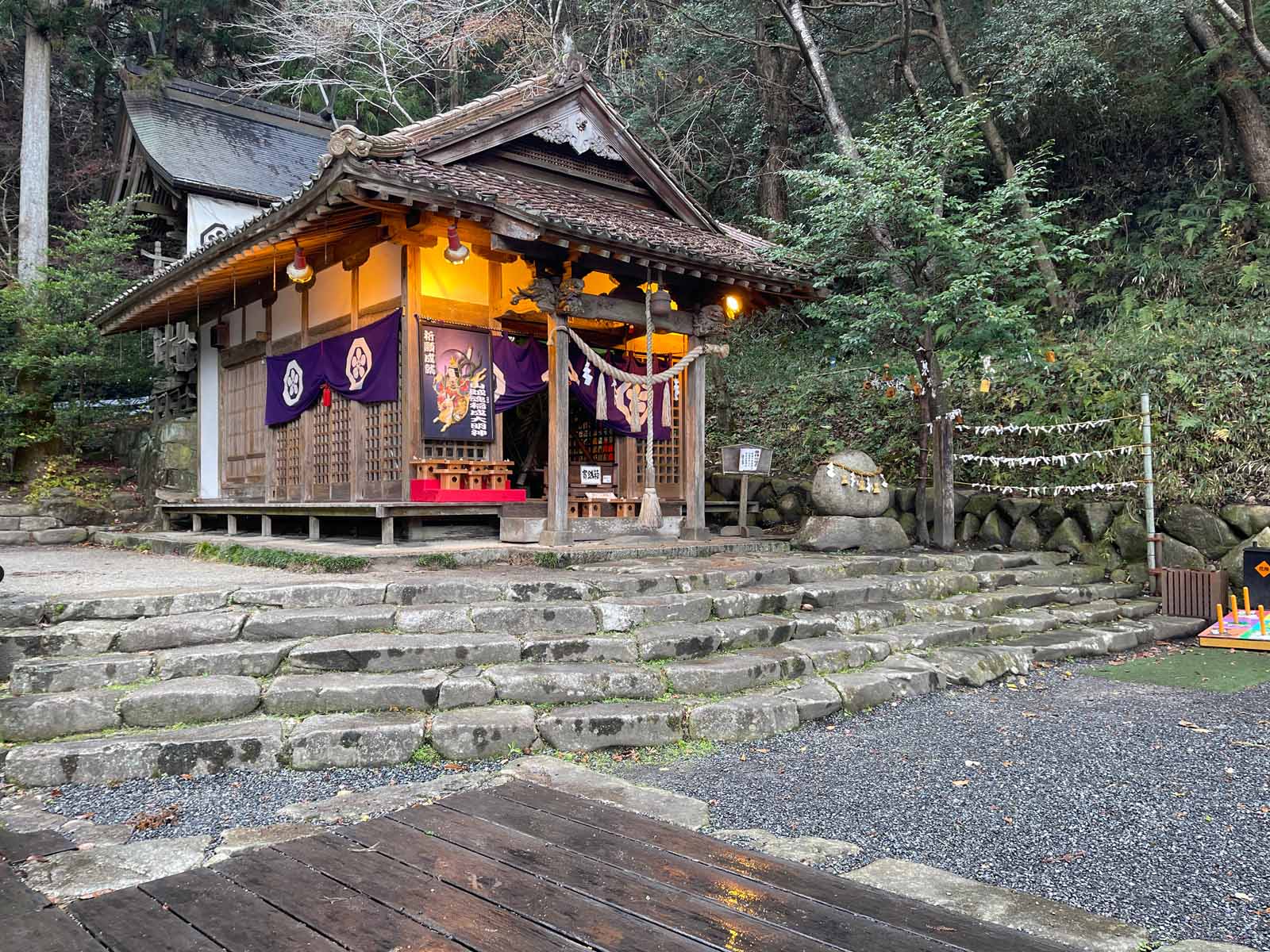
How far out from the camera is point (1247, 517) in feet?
28.6

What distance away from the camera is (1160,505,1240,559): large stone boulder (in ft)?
29.0

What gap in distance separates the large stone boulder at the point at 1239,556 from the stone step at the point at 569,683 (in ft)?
23.6

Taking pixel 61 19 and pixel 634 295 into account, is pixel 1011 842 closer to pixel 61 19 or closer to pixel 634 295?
pixel 634 295

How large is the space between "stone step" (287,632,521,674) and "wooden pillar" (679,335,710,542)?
4722mm

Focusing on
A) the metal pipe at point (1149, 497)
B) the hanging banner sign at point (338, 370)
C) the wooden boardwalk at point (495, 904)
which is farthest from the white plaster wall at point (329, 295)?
the metal pipe at point (1149, 497)

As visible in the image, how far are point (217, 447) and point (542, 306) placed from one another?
26.3 feet

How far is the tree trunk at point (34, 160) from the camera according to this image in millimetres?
16234

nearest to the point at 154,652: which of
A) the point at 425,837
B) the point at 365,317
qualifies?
the point at 425,837

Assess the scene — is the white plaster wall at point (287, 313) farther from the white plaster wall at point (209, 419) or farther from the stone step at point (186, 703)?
the stone step at point (186, 703)

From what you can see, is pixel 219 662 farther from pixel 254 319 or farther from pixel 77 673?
pixel 254 319

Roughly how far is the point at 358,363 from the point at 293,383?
197cm

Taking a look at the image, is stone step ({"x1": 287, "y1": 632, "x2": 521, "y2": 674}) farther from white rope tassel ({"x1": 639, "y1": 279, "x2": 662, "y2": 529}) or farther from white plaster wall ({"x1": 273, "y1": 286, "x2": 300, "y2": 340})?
white plaster wall ({"x1": 273, "y1": 286, "x2": 300, "y2": 340})

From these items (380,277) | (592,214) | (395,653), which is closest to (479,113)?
(592,214)

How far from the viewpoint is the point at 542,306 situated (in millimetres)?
8445
